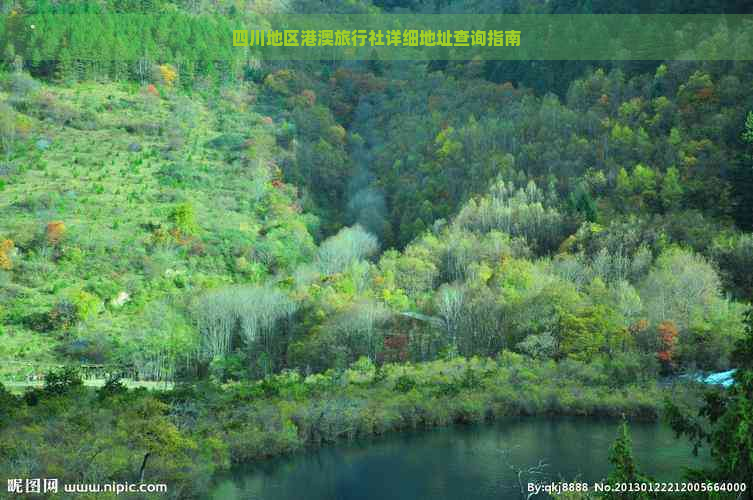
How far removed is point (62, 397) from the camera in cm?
6081

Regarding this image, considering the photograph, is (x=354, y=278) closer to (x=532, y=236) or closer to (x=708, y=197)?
(x=532, y=236)

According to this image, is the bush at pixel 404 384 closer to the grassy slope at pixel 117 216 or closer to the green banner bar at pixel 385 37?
the grassy slope at pixel 117 216

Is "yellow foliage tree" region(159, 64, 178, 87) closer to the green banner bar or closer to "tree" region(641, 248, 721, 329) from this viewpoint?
the green banner bar

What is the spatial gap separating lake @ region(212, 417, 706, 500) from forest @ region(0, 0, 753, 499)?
196cm

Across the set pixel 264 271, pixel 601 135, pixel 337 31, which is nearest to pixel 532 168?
pixel 601 135

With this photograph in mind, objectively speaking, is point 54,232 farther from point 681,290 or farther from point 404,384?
point 681,290

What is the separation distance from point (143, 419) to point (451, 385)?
77.9ft

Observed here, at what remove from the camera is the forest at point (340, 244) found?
2544 inches

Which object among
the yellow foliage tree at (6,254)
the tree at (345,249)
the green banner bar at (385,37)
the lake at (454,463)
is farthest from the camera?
the green banner bar at (385,37)

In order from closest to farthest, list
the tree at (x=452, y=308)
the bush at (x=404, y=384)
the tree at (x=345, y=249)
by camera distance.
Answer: the bush at (x=404, y=384) < the tree at (x=452, y=308) < the tree at (x=345, y=249)

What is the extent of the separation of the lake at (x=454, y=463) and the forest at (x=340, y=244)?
1.96m

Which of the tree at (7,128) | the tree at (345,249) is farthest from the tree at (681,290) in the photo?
the tree at (7,128)

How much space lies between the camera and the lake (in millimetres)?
53531

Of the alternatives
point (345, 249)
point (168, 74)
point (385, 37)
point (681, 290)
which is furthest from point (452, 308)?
A: point (385, 37)
